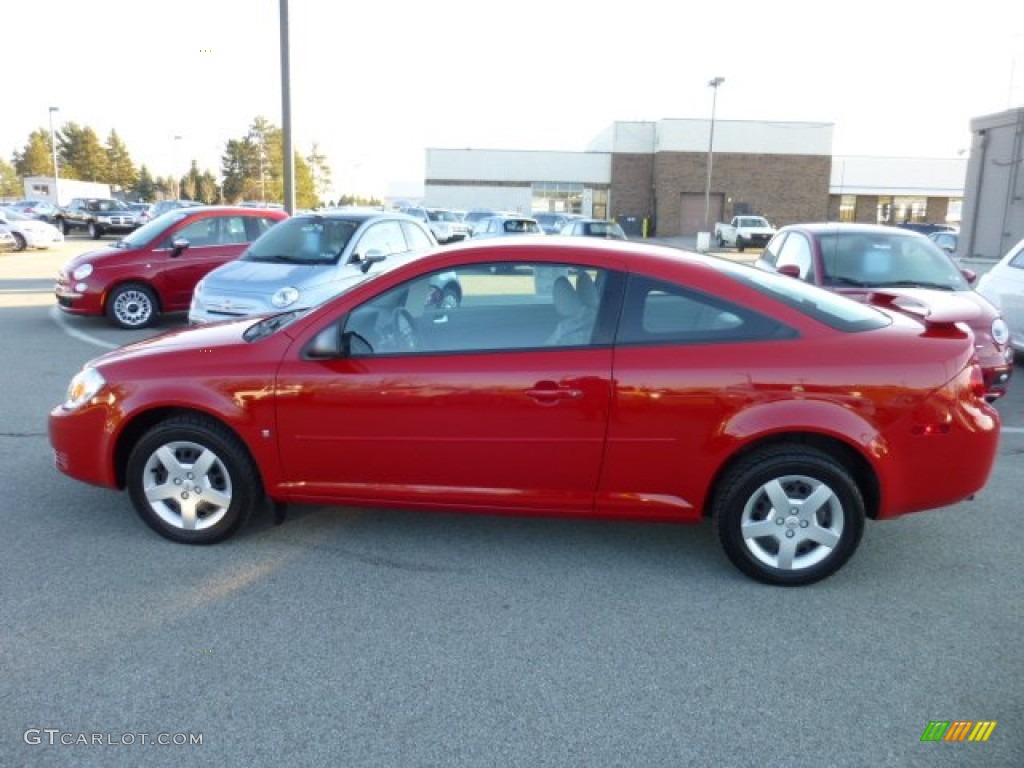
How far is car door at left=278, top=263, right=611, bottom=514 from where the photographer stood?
3902 millimetres

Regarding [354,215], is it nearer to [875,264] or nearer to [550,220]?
[875,264]

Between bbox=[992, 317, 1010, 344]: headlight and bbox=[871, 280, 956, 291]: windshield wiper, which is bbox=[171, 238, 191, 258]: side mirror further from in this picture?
bbox=[992, 317, 1010, 344]: headlight

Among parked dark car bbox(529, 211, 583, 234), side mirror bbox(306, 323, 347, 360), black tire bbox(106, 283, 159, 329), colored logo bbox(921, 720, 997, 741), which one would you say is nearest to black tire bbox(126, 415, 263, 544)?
side mirror bbox(306, 323, 347, 360)

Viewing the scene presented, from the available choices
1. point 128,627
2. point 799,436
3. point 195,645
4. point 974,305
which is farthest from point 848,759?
point 974,305

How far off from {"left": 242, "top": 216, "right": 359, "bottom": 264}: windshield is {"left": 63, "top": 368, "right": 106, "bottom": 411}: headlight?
5.21 meters

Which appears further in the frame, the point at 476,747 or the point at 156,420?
the point at 156,420

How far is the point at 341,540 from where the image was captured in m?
4.46

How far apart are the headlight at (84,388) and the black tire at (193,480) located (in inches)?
14.0

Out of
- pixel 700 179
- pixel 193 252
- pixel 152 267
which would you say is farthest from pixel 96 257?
pixel 700 179

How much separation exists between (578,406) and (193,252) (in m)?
9.46

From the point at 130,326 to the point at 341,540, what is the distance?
8.42 metres

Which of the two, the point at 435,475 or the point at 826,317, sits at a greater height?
the point at 826,317

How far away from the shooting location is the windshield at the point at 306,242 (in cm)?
966

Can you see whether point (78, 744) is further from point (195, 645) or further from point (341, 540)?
point (341, 540)
